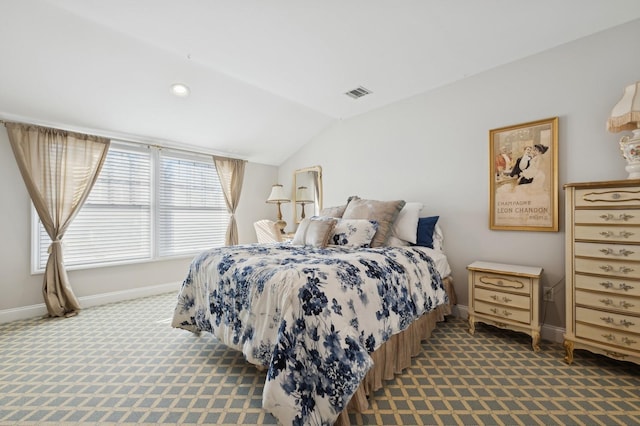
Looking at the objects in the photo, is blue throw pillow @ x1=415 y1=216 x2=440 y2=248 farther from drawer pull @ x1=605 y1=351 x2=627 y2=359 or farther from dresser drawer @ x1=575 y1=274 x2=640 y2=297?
drawer pull @ x1=605 y1=351 x2=627 y2=359

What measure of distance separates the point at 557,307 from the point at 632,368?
0.56 meters

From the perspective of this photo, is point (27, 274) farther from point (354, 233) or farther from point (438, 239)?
point (438, 239)

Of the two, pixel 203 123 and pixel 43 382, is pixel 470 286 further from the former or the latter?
pixel 203 123

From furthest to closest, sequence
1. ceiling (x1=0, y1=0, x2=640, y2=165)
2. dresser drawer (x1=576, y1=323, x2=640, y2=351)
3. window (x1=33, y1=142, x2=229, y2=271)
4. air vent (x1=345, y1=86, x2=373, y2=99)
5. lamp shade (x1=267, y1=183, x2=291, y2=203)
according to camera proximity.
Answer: lamp shade (x1=267, y1=183, x2=291, y2=203) → window (x1=33, y1=142, x2=229, y2=271) → air vent (x1=345, y1=86, x2=373, y2=99) → ceiling (x1=0, y1=0, x2=640, y2=165) → dresser drawer (x1=576, y1=323, x2=640, y2=351)

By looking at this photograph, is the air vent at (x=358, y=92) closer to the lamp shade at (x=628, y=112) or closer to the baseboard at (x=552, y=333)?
the lamp shade at (x=628, y=112)

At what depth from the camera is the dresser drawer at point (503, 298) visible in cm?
224

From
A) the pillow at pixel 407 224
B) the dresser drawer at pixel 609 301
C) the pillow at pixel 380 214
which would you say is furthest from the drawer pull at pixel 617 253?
the pillow at pixel 380 214

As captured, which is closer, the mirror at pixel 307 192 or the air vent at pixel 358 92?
the air vent at pixel 358 92

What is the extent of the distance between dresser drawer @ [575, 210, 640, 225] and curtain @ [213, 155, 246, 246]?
4289 millimetres

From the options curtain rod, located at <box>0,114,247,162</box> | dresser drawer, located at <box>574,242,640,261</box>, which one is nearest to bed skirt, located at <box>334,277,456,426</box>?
dresser drawer, located at <box>574,242,640,261</box>

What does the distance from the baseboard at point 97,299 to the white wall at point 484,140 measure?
2.90 m

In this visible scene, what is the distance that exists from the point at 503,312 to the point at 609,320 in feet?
2.09

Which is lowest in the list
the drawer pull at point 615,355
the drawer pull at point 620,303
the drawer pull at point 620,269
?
the drawer pull at point 615,355

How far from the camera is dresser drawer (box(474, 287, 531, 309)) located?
2.24 m
